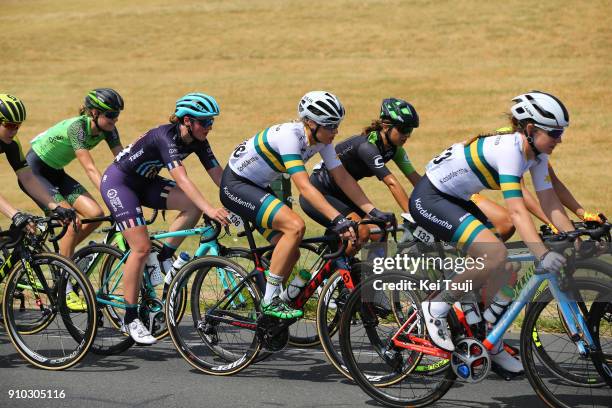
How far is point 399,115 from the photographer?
328 inches

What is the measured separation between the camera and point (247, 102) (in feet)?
96.1

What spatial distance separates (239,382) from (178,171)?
61.9 inches

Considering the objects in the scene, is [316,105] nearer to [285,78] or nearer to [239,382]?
[239,382]

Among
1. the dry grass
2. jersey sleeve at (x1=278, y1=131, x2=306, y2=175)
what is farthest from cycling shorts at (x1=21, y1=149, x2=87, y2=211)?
the dry grass

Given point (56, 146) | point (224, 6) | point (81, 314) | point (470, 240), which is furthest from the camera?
point (224, 6)

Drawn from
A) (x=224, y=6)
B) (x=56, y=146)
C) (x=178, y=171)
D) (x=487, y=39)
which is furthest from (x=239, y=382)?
(x=224, y=6)

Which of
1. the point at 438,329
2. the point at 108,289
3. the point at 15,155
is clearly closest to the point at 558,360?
the point at 438,329

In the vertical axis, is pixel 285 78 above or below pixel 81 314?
above

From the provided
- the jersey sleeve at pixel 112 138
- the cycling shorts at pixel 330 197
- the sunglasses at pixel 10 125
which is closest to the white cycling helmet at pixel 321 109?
the cycling shorts at pixel 330 197

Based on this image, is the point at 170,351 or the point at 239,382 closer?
the point at 239,382

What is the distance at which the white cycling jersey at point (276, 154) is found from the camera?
690cm

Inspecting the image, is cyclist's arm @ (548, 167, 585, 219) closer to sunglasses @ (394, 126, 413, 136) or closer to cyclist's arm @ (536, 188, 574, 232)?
cyclist's arm @ (536, 188, 574, 232)

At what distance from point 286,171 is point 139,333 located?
166 cm

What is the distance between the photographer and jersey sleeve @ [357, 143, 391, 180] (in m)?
8.28
